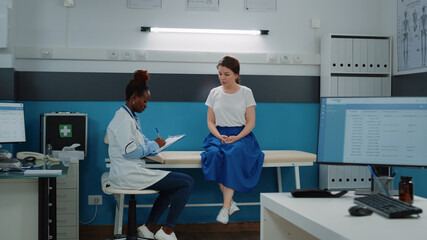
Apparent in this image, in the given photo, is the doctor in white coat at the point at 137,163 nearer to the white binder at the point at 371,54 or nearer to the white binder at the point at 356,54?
the white binder at the point at 356,54

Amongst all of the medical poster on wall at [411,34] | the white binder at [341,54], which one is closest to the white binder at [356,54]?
the white binder at [341,54]

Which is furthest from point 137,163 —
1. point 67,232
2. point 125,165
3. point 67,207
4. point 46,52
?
point 46,52

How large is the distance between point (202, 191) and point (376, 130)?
8.38ft

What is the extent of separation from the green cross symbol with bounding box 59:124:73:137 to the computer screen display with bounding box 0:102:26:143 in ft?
1.34

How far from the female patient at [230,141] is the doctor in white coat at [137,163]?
408mm

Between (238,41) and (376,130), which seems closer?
(376,130)

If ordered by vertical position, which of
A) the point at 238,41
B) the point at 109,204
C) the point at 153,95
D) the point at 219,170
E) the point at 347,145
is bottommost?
the point at 109,204

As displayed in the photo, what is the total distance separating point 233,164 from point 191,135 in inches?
27.5

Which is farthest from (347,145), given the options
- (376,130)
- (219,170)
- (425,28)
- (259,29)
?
(259,29)

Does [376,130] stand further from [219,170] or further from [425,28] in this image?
[425,28]

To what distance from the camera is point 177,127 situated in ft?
13.4

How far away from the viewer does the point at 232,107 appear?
3736mm

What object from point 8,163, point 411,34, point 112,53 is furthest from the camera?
point 112,53

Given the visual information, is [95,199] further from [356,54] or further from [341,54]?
[356,54]
